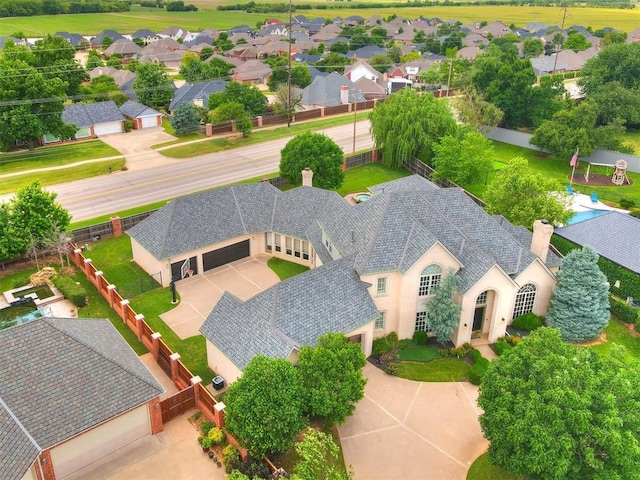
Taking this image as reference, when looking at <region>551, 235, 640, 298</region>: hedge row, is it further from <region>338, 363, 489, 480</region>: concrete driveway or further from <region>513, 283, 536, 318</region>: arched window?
<region>338, 363, 489, 480</region>: concrete driveway

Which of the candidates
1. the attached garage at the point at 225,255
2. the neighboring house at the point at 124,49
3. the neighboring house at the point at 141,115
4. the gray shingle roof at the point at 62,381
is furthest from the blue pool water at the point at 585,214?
the neighboring house at the point at 124,49

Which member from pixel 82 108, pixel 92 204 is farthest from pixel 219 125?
pixel 92 204

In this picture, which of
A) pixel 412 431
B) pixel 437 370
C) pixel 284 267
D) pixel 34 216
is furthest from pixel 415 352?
pixel 34 216

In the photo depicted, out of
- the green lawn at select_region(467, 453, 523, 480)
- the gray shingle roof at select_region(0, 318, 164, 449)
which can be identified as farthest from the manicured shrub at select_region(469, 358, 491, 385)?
the gray shingle roof at select_region(0, 318, 164, 449)

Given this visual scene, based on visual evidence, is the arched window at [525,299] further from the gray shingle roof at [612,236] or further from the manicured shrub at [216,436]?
the manicured shrub at [216,436]

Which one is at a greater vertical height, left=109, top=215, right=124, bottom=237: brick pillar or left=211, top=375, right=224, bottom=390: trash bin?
left=109, top=215, right=124, bottom=237: brick pillar

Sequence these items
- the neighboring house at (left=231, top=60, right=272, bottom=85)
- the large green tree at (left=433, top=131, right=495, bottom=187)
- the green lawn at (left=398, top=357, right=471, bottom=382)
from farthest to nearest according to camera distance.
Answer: the neighboring house at (left=231, top=60, right=272, bottom=85), the large green tree at (left=433, top=131, right=495, bottom=187), the green lawn at (left=398, top=357, right=471, bottom=382)
